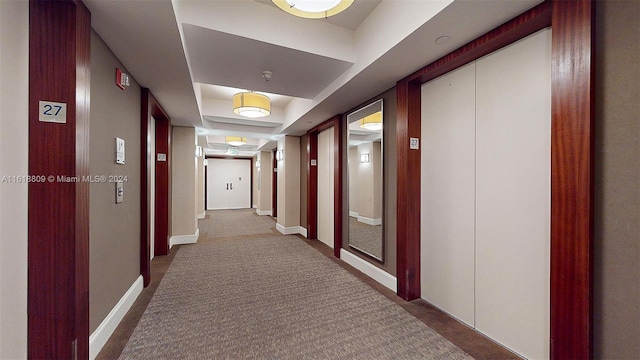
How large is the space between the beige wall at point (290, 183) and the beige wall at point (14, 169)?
4.82 metres

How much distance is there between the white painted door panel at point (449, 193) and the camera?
2234 millimetres

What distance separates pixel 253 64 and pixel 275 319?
103 inches

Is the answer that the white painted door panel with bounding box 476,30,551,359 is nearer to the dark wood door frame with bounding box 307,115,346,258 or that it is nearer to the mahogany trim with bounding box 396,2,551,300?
the mahogany trim with bounding box 396,2,551,300

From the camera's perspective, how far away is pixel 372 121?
342cm

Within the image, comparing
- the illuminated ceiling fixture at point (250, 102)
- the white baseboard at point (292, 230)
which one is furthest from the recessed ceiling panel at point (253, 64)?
the white baseboard at point (292, 230)

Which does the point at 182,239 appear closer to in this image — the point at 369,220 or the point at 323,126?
the point at 323,126

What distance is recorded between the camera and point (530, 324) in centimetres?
176

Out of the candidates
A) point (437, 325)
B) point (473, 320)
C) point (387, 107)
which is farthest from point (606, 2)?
point (437, 325)

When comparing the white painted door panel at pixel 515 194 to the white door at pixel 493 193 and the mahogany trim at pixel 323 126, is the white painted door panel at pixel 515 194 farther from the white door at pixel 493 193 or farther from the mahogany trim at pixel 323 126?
the mahogany trim at pixel 323 126

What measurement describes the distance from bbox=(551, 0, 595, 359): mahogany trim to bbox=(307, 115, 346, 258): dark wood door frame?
9.62 ft

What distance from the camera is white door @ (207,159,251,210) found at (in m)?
11.1

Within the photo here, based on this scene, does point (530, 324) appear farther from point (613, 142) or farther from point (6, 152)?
point (6, 152)

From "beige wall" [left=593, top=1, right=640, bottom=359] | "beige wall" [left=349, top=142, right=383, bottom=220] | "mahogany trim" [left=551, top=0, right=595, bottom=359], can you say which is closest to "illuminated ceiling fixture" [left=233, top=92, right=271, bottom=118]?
"beige wall" [left=349, top=142, right=383, bottom=220]

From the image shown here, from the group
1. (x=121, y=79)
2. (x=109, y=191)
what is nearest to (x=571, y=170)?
(x=109, y=191)
